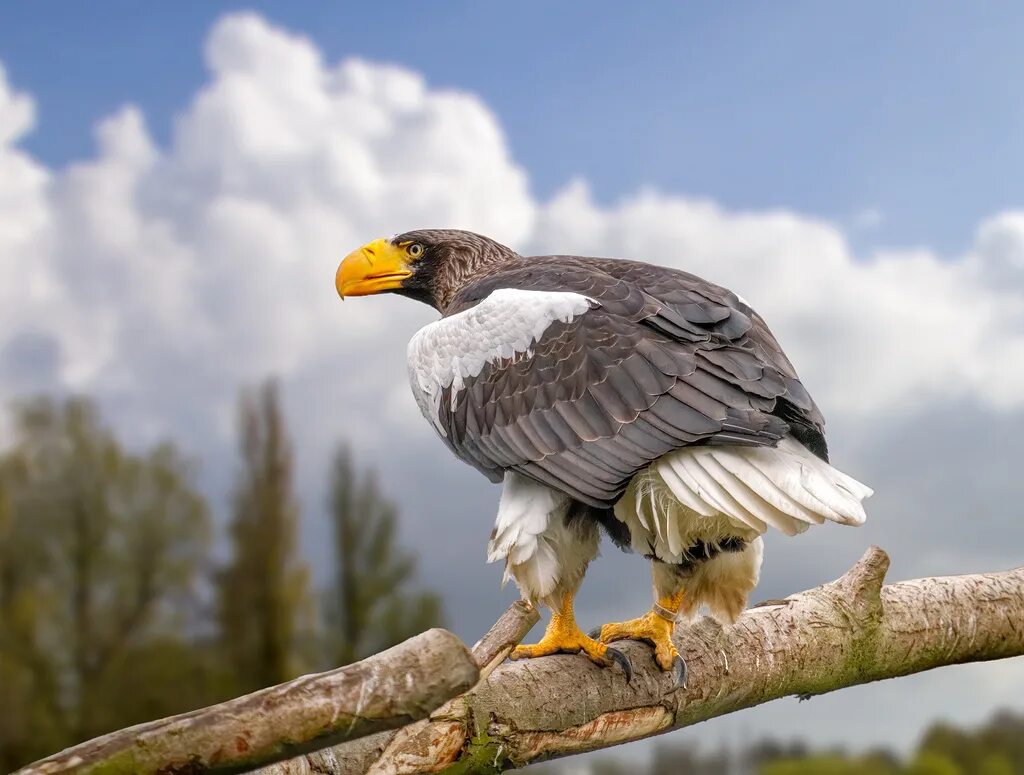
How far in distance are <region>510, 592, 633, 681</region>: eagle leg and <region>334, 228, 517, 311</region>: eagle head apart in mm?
1931

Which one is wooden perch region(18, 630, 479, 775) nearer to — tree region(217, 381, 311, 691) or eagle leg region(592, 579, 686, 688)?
eagle leg region(592, 579, 686, 688)

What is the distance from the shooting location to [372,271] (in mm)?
5652

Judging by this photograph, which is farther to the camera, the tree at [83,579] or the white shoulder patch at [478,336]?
the tree at [83,579]

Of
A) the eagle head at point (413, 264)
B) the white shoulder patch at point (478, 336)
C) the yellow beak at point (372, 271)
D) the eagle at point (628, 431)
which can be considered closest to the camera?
the eagle at point (628, 431)

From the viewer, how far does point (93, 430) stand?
56.9 ft

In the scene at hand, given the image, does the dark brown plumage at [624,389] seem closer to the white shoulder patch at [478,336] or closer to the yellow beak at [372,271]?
the white shoulder patch at [478,336]

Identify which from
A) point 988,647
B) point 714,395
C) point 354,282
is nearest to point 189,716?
point 714,395

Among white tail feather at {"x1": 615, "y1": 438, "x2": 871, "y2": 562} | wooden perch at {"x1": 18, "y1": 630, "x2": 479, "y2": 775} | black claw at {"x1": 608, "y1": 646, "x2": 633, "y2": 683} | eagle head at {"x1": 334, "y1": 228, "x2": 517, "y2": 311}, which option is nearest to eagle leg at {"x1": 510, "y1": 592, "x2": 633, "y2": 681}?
black claw at {"x1": 608, "y1": 646, "x2": 633, "y2": 683}

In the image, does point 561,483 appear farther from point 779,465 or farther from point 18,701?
point 18,701

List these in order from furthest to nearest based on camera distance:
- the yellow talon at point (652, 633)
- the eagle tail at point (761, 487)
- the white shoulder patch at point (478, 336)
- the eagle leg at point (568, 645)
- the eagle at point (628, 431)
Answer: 1. the yellow talon at point (652, 633)
2. the eagle leg at point (568, 645)
3. the white shoulder patch at point (478, 336)
4. the eagle at point (628, 431)
5. the eagle tail at point (761, 487)

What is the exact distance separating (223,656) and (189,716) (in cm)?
1462

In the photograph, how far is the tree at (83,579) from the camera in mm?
15609

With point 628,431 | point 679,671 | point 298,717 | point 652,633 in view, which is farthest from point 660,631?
point 298,717

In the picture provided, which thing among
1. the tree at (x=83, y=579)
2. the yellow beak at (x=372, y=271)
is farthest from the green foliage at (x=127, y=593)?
the yellow beak at (x=372, y=271)
